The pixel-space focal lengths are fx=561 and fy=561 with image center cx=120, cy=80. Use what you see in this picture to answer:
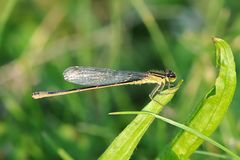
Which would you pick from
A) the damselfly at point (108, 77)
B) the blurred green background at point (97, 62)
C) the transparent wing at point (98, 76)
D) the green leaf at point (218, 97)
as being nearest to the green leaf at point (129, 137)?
the green leaf at point (218, 97)

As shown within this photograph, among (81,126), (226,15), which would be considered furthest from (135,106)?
(226,15)

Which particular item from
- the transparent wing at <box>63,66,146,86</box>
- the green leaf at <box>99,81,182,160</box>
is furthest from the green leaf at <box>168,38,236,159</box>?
the transparent wing at <box>63,66,146,86</box>

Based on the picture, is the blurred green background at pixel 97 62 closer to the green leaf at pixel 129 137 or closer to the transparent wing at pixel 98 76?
the transparent wing at pixel 98 76

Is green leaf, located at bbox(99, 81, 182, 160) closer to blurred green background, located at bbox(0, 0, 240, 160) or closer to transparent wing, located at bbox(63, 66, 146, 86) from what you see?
blurred green background, located at bbox(0, 0, 240, 160)

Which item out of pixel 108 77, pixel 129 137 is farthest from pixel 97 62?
pixel 129 137

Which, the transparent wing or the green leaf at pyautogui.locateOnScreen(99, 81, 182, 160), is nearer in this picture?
the green leaf at pyautogui.locateOnScreen(99, 81, 182, 160)

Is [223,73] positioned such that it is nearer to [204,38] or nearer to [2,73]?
[204,38]

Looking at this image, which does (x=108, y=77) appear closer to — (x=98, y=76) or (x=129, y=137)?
(x=98, y=76)

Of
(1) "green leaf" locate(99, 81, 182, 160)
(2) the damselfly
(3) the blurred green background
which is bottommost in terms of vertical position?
(3) the blurred green background
